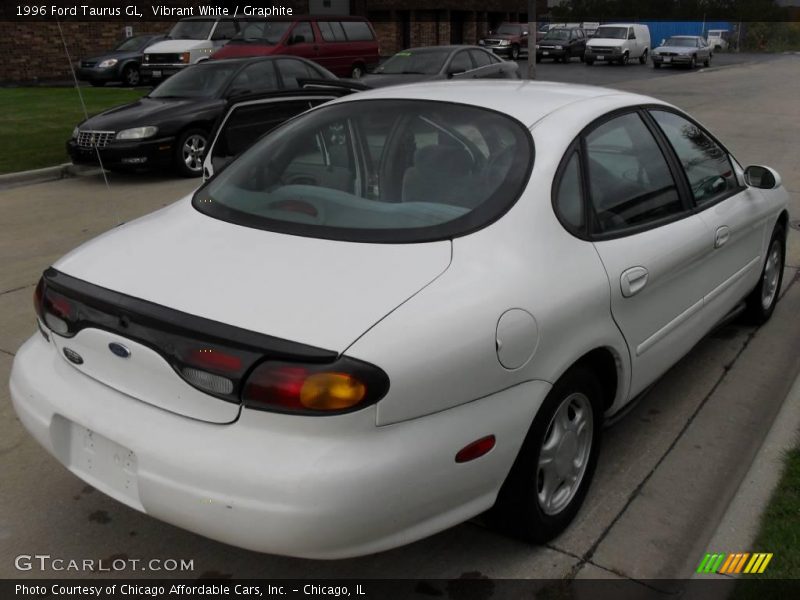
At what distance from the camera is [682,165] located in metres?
4.00

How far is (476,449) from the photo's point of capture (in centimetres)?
257

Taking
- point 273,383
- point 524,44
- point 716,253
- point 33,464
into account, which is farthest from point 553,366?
point 524,44

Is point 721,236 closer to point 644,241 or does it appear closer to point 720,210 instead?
point 720,210

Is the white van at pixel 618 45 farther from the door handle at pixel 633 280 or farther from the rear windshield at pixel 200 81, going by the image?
the door handle at pixel 633 280

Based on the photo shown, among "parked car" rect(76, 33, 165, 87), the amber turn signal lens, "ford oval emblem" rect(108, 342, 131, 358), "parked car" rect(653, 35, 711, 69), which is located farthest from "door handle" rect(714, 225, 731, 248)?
"parked car" rect(653, 35, 711, 69)

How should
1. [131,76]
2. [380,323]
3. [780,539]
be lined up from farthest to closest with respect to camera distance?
[131,76] → [780,539] → [380,323]

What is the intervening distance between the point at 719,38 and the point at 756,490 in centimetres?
5629

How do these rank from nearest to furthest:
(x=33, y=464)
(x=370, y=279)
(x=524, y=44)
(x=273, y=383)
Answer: (x=273, y=383) → (x=370, y=279) → (x=33, y=464) → (x=524, y=44)

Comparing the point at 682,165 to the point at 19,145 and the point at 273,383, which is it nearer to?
the point at 273,383

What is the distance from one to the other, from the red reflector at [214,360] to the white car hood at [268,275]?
3.9 inches

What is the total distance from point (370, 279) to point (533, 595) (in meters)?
1.19

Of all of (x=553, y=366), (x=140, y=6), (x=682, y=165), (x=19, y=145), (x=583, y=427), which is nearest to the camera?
(x=553, y=366)

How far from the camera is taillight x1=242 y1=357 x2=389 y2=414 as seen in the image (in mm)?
2320

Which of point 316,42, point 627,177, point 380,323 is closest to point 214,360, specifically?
point 380,323
